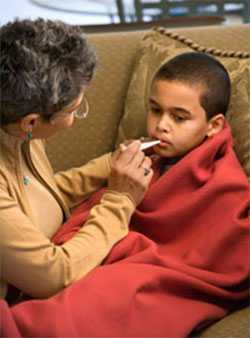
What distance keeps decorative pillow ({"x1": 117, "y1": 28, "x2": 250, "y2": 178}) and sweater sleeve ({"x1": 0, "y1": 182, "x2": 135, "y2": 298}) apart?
1.32 feet

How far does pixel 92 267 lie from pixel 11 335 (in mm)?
220

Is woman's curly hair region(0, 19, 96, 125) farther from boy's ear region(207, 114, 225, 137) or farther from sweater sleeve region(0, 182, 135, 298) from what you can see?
boy's ear region(207, 114, 225, 137)

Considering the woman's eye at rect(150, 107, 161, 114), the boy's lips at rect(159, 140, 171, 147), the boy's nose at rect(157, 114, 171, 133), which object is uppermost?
the woman's eye at rect(150, 107, 161, 114)

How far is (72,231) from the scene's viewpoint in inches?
46.6

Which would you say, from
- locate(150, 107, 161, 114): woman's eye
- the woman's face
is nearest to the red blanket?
locate(150, 107, 161, 114): woman's eye

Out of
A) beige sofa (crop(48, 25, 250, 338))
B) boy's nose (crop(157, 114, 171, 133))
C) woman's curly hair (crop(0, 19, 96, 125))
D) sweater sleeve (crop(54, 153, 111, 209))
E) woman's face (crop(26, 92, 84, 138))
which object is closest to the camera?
woman's curly hair (crop(0, 19, 96, 125))

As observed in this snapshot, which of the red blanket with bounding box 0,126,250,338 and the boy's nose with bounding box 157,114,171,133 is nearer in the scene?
the red blanket with bounding box 0,126,250,338

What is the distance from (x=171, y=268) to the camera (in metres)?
1.08

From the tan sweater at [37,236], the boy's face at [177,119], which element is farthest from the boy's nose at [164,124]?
the tan sweater at [37,236]

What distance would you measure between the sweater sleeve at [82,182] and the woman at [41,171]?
0.18m

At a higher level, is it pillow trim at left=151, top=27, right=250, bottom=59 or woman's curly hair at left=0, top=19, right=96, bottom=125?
woman's curly hair at left=0, top=19, right=96, bottom=125

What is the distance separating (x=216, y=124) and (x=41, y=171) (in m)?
0.45

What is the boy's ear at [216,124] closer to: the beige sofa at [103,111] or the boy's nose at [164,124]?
the boy's nose at [164,124]

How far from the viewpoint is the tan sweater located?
3.17 ft
